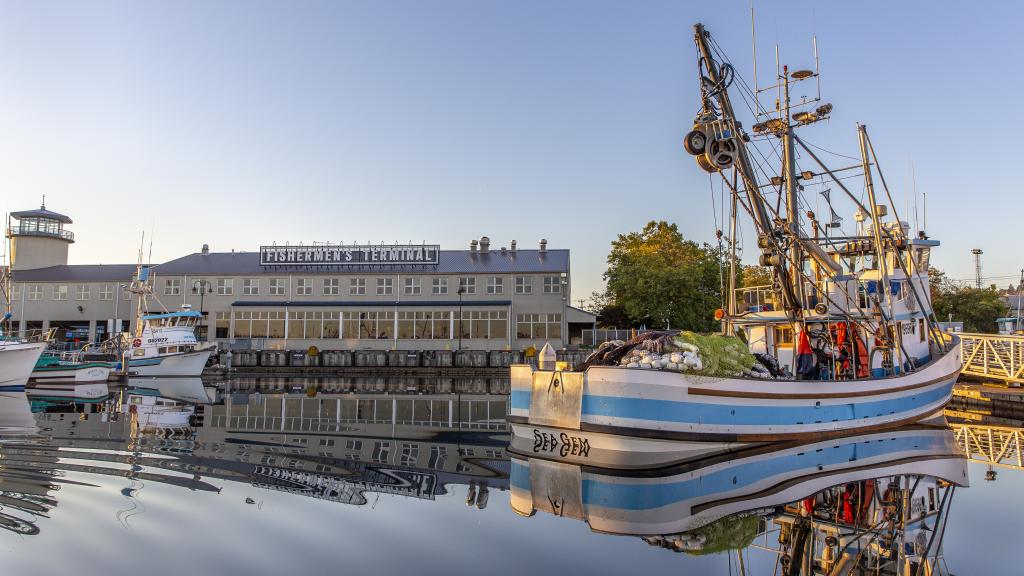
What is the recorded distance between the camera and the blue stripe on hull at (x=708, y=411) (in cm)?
1295

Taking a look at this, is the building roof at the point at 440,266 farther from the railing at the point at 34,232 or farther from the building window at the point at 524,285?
the railing at the point at 34,232

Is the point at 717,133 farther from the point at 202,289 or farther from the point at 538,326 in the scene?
the point at 202,289

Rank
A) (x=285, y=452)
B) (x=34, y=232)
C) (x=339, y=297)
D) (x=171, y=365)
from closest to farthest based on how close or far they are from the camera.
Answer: (x=285, y=452) < (x=171, y=365) < (x=339, y=297) < (x=34, y=232)

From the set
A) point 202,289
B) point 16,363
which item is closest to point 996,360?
point 16,363

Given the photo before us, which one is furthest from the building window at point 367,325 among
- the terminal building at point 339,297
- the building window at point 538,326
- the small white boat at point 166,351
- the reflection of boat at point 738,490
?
the reflection of boat at point 738,490

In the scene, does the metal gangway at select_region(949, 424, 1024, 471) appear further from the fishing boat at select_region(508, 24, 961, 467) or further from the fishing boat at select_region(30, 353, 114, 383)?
the fishing boat at select_region(30, 353, 114, 383)

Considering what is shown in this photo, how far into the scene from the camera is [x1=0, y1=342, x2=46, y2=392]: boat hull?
3077cm

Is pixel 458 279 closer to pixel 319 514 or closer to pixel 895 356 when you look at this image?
pixel 895 356

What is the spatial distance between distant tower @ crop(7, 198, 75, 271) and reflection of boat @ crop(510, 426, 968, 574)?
6806 centimetres

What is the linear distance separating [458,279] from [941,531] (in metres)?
47.5

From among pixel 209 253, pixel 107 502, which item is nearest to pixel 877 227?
pixel 107 502

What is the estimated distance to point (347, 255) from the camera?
189 feet

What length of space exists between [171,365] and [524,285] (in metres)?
25.8

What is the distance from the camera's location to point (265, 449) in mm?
14023
